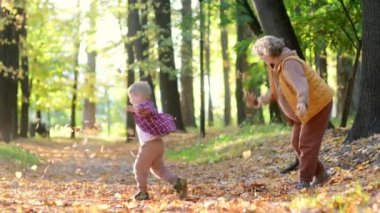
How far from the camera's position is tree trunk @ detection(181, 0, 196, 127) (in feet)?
75.1

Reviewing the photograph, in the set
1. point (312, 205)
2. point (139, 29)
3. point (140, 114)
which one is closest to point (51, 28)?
point (139, 29)

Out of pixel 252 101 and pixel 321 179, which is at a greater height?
pixel 252 101

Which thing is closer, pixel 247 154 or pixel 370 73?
pixel 370 73

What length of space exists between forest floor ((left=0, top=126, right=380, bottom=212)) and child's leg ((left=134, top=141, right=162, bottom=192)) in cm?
25

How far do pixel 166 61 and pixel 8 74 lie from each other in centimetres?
646

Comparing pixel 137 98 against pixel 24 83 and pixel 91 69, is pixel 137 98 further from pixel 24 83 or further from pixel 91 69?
pixel 91 69

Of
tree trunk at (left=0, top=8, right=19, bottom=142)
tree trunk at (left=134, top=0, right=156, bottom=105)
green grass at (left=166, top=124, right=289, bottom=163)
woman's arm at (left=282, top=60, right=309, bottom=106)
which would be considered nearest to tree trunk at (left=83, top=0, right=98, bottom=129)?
tree trunk at (left=134, top=0, right=156, bottom=105)

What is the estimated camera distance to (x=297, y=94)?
7.11 metres

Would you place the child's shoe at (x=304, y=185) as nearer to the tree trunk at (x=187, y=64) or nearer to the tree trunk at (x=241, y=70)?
the tree trunk at (x=187, y=64)

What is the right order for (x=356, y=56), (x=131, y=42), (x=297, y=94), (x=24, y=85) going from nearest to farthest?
(x=297, y=94) < (x=356, y=56) < (x=131, y=42) < (x=24, y=85)

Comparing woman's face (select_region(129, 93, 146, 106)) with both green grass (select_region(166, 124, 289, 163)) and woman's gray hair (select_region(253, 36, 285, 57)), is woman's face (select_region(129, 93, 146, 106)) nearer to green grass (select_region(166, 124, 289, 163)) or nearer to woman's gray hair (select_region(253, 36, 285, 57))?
woman's gray hair (select_region(253, 36, 285, 57))

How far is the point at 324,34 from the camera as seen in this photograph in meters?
13.9

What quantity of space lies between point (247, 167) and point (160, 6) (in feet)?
48.3

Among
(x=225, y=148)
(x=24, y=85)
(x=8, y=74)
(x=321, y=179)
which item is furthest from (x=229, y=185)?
(x=24, y=85)
